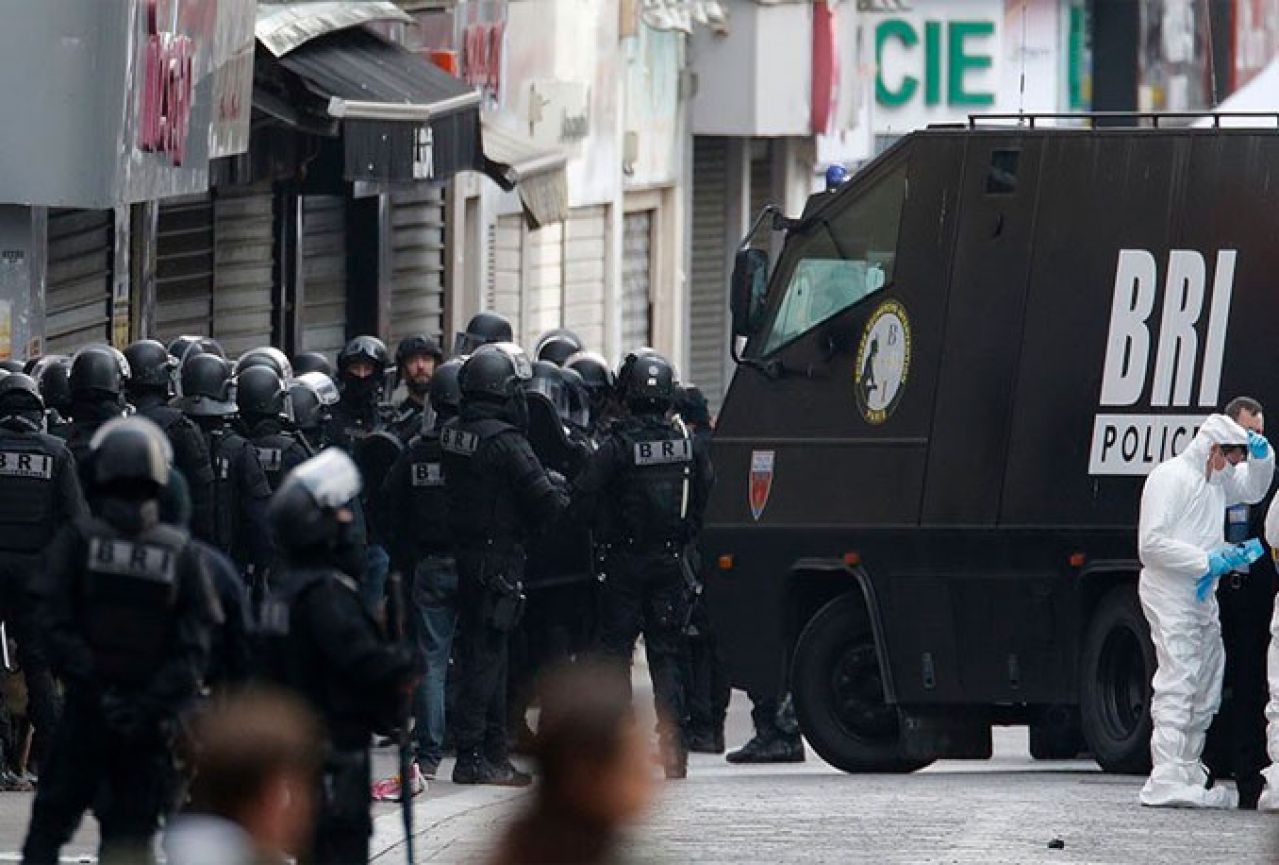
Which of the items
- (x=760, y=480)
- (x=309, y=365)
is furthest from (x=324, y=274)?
(x=760, y=480)

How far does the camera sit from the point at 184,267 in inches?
915

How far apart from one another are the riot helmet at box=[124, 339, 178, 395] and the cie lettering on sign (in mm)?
3913

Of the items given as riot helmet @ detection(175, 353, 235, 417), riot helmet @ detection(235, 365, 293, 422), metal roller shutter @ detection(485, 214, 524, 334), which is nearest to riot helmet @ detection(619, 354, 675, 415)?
riot helmet @ detection(235, 365, 293, 422)

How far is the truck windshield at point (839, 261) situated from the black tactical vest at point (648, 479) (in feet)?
3.23

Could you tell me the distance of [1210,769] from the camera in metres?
15.6

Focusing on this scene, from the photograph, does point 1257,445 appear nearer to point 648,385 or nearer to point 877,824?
point 877,824

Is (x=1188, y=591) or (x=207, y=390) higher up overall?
(x=207, y=390)

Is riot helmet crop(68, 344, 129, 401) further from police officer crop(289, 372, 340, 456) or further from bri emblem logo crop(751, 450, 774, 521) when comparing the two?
bri emblem logo crop(751, 450, 774, 521)

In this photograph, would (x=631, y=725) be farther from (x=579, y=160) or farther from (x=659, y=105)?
(x=659, y=105)

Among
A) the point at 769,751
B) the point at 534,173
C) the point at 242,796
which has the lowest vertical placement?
the point at 769,751

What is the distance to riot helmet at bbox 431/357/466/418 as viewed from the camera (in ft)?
50.9

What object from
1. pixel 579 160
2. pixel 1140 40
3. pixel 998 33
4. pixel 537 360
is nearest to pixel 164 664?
pixel 537 360

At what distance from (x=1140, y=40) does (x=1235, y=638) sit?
1524 inches

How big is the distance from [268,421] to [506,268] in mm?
15670
